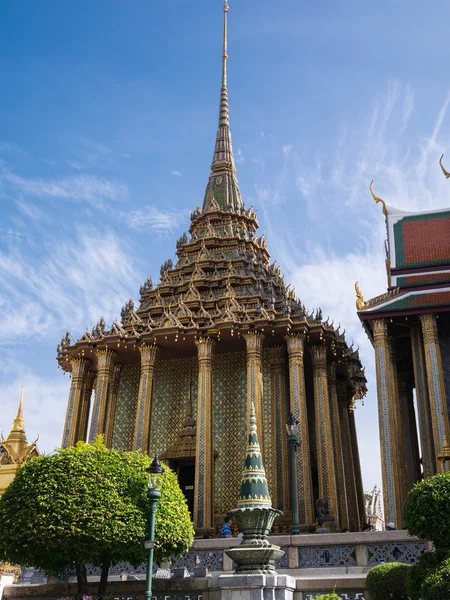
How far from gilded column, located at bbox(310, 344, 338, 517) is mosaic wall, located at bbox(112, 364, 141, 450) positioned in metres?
7.39

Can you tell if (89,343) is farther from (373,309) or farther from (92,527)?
(92,527)

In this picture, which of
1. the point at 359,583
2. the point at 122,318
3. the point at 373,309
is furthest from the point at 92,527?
the point at 122,318

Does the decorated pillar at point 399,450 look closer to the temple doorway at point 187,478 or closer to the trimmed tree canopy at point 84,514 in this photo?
the temple doorway at point 187,478

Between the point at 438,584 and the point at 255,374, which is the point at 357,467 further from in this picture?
the point at 438,584

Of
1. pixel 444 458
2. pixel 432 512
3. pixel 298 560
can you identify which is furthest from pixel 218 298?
pixel 432 512

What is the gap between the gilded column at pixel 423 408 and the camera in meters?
21.5

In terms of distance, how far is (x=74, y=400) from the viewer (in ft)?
89.1

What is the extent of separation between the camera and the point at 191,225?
3481 cm

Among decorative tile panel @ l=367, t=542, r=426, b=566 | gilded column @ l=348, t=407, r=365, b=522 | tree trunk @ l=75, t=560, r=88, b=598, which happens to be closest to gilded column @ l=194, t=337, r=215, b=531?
gilded column @ l=348, t=407, r=365, b=522

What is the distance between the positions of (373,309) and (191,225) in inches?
563

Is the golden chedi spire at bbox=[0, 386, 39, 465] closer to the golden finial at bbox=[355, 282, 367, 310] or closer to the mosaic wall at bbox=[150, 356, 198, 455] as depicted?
the mosaic wall at bbox=[150, 356, 198, 455]

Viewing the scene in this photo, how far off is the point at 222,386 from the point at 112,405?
4539 mm

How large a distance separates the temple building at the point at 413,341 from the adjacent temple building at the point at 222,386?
3.01 meters

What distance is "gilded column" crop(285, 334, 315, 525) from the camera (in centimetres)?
2298
